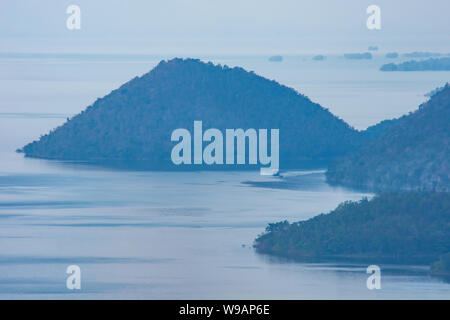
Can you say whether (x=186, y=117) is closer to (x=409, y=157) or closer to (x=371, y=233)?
(x=409, y=157)

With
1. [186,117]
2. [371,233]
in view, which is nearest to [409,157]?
[371,233]

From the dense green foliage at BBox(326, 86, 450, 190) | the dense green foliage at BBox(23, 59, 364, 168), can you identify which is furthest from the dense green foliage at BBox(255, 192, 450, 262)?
the dense green foliage at BBox(23, 59, 364, 168)

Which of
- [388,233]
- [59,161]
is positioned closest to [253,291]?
[388,233]

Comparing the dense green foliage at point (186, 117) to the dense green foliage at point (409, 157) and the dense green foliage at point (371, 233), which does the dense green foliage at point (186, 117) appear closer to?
the dense green foliage at point (409, 157)

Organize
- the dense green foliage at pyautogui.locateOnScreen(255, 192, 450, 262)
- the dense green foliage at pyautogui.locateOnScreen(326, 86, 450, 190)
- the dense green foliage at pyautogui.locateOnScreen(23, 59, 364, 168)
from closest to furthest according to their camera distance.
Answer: the dense green foliage at pyautogui.locateOnScreen(255, 192, 450, 262) → the dense green foliage at pyautogui.locateOnScreen(326, 86, 450, 190) → the dense green foliage at pyautogui.locateOnScreen(23, 59, 364, 168)

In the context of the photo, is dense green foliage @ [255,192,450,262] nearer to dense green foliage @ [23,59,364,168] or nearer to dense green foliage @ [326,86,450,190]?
dense green foliage @ [326,86,450,190]

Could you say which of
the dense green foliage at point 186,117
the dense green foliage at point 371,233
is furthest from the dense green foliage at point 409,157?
the dense green foliage at point 371,233
